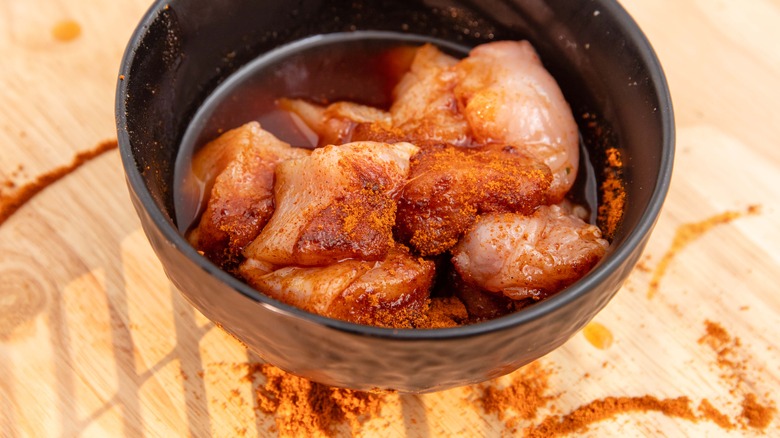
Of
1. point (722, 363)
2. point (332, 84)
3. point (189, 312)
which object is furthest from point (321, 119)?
point (722, 363)

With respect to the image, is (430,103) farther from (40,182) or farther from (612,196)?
(40,182)

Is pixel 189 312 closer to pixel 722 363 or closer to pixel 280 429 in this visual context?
pixel 280 429

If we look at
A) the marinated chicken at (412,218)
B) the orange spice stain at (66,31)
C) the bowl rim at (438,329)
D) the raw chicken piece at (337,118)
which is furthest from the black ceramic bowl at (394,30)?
the orange spice stain at (66,31)

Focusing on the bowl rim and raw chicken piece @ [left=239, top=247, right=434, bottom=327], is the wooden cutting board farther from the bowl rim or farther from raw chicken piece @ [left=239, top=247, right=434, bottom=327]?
the bowl rim

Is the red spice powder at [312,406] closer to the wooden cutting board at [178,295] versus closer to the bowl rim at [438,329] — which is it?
the wooden cutting board at [178,295]

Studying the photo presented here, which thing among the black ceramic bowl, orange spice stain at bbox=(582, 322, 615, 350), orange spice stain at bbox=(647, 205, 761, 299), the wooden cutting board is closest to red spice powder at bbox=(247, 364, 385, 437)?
the wooden cutting board

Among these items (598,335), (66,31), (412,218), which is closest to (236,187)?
(412,218)
